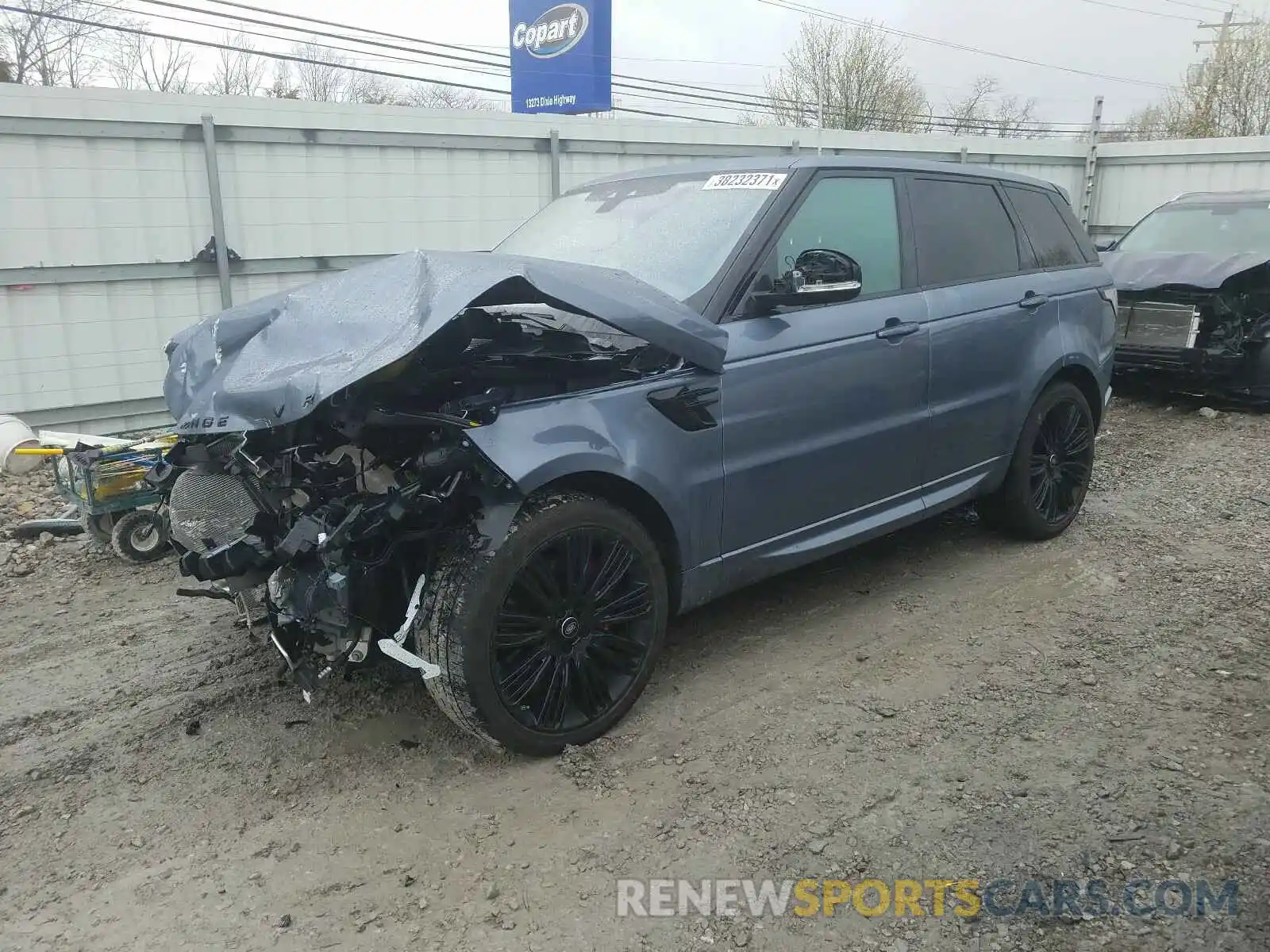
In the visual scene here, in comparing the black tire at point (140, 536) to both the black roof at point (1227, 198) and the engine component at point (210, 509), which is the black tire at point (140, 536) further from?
the black roof at point (1227, 198)

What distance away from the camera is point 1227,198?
30.7ft

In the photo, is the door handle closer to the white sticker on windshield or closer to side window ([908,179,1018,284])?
side window ([908,179,1018,284])

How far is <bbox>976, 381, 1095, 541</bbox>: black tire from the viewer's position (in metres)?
4.95

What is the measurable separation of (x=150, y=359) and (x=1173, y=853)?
762cm

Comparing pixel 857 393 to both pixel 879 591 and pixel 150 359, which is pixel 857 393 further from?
pixel 150 359

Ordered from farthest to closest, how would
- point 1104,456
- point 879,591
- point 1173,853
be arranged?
point 1104,456 < point 879,591 < point 1173,853

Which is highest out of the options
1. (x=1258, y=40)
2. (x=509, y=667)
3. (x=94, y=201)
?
(x=1258, y=40)

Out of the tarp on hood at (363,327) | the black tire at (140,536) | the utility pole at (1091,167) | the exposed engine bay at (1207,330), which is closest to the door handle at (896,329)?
the tarp on hood at (363,327)

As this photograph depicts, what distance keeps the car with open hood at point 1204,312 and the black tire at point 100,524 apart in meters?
7.81

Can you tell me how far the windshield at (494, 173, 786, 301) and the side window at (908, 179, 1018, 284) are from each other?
0.92m

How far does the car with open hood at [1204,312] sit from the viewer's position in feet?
26.1

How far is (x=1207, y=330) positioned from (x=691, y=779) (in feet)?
23.5

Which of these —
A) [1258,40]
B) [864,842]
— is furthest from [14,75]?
[1258,40]

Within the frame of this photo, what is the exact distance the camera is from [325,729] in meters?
3.38
